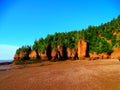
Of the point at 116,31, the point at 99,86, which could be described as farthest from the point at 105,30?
the point at 99,86

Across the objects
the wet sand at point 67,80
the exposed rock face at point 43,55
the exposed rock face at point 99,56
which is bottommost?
the wet sand at point 67,80

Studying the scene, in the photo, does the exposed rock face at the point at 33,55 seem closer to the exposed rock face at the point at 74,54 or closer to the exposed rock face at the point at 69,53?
the exposed rock face at the point at 69,53

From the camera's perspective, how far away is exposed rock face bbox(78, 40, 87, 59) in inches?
2312

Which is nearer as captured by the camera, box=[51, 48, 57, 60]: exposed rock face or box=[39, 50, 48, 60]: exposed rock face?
box=[51, 48, 57, 60]: exposed rock face

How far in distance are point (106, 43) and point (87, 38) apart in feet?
31.0

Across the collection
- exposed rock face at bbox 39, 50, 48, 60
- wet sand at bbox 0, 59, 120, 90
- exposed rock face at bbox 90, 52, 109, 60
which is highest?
exposed rock face at bbox 39, 50, 48, 60

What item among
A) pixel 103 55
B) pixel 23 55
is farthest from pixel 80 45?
pixel 23 55

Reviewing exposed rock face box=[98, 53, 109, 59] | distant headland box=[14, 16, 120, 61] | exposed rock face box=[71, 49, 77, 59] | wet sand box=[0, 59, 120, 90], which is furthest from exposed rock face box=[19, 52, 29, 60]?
wet sand box=[0, 59, 120, 90]

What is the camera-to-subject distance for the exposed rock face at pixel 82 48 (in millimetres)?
58719

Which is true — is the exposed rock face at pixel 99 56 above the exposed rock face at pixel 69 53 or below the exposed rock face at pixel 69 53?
below

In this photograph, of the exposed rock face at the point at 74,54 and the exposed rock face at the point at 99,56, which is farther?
the exposed rock face at the point at 74,54

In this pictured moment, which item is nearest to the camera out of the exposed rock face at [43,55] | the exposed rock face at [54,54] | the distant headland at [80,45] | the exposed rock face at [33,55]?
the distant headland at [80,45]

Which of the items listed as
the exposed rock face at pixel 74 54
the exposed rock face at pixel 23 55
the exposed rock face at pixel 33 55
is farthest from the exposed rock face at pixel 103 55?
the exposed rock face at pixel 23 55

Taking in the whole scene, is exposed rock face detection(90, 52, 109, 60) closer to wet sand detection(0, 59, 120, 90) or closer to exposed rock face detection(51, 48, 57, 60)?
exposed rock face detection(51, 48, 57, 60)
